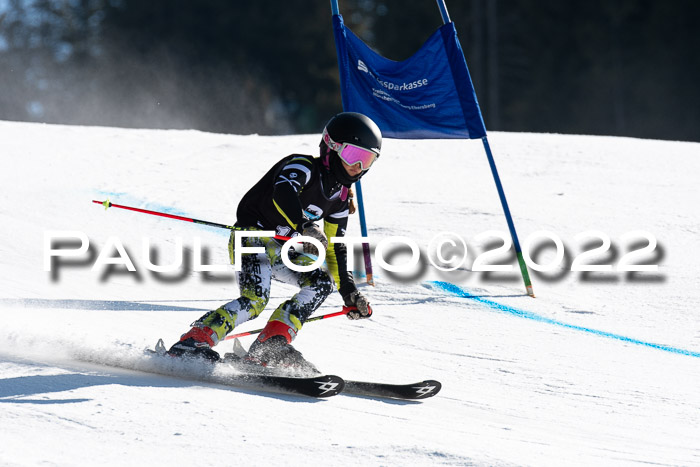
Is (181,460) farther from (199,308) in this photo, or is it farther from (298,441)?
(199,308)

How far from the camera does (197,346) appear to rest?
157 inches

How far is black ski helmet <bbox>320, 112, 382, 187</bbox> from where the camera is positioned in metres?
4.16

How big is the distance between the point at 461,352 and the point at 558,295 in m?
1.68

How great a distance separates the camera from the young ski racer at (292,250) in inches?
159

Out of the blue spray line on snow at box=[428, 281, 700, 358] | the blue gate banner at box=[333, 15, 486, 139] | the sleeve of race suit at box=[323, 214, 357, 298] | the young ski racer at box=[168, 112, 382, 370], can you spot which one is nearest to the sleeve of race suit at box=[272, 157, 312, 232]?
the young ski racer at box=[168, 112, 382, 370]

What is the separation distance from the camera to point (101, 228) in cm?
740

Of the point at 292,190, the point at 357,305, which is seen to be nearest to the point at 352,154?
the point at 292,190

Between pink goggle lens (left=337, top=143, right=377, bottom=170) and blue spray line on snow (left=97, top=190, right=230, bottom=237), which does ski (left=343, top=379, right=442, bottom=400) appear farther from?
blue spray line on snow (left=97, top=190, right=230, bottom=237)

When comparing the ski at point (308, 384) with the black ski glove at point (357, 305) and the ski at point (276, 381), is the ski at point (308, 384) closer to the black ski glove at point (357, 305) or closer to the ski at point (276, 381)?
the ski at point (276, 381)

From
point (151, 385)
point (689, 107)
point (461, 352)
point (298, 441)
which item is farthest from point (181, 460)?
point (689, 107)

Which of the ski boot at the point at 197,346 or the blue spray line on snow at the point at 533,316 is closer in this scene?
the ski boot at the point at 197,346

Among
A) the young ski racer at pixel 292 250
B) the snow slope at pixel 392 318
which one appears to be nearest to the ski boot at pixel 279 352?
the young ski racer at pixel 292 250

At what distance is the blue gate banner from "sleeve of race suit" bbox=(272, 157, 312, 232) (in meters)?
2.24

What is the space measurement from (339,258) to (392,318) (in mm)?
1613
